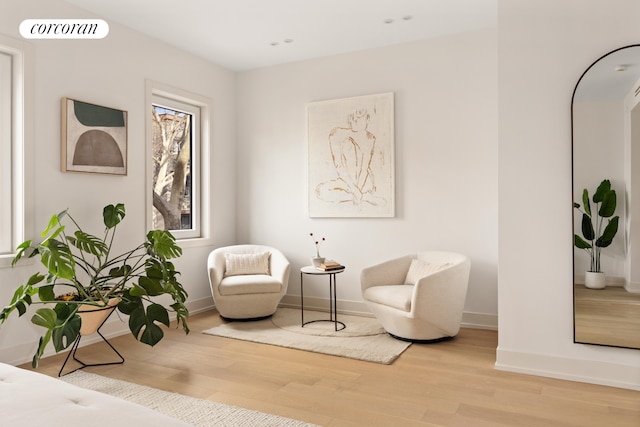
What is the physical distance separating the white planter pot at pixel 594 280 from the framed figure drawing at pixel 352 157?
199 cm

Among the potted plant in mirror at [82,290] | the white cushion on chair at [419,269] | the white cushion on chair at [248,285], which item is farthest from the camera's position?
the white cushion on chair at [248,285]

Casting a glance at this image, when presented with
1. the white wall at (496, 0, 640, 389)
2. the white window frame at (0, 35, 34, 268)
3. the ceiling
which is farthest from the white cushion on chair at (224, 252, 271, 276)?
the white wall at (496, 0, 640, 389)

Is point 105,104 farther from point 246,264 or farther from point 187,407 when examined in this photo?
point 187,407

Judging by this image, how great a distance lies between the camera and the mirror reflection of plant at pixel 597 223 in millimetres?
2854

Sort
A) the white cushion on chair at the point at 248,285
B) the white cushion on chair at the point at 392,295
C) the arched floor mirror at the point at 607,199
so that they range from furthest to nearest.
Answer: the white cushion on chair at the point at 248,285 < the white cushion on chair at the point at 392,295 < the arched floor mirror at the point at 607,199

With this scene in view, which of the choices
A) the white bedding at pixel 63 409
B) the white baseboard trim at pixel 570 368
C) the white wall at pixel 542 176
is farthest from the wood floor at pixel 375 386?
the white bedding at pixel 63 409

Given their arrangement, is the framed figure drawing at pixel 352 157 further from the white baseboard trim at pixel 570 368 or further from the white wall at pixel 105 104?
the white baseboard trim at pixel 570 368

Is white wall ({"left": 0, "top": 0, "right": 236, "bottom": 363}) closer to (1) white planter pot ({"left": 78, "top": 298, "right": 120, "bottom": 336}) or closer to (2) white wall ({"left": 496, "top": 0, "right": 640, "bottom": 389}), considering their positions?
(1) white planter pot ({"left": 78, "top": 298, "right": 120, "bottom": 336})

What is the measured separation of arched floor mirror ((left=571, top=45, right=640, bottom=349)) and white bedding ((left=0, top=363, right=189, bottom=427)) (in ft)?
8.88

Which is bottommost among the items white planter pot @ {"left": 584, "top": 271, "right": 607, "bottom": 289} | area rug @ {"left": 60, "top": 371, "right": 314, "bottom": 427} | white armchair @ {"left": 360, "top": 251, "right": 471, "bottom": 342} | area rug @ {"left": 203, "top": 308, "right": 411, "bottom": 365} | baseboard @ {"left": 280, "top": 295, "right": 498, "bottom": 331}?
area rug @ {"left": 203, "top": 308, "right": 411, "bottom": 365}

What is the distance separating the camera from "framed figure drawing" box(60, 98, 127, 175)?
3.62 metres

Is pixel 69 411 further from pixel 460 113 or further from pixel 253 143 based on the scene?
pixel 253 143

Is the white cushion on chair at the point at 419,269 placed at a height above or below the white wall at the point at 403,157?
below

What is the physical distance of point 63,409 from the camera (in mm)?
1232
